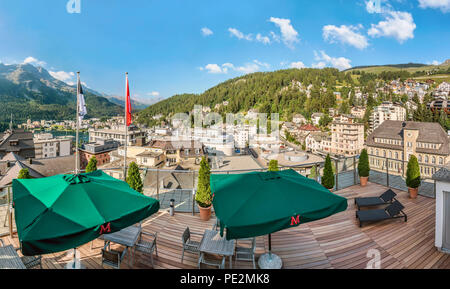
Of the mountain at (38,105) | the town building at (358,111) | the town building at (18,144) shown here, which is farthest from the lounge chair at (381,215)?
the mountain at (38,105)

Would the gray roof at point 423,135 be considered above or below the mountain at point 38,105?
below

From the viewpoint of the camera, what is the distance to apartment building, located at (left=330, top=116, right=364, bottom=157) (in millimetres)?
65438

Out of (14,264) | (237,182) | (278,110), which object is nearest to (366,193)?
(237,182)

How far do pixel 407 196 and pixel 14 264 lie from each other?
8.82 m

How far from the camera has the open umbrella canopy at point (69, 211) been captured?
231cm

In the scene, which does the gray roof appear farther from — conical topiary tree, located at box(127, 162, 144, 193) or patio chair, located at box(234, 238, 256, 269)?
conical topiary tree, located at box(127, 162, 144, 193)

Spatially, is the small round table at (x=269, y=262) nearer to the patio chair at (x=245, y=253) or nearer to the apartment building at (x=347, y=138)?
the patio chair at (x=245, y=253)

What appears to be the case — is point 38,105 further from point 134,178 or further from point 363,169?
point 363,169

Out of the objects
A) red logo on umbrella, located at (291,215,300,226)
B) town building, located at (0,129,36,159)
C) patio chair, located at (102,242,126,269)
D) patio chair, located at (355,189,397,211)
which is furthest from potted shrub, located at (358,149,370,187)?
town building, located at (0,129,36,159)

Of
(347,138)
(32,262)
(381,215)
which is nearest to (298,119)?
(347,138)

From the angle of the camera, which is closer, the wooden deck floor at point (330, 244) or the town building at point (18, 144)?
the wooden deck floor at point (330, 244)

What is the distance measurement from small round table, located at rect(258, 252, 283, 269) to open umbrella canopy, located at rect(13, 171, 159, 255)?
1913 mm

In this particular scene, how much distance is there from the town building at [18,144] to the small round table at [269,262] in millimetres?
61634

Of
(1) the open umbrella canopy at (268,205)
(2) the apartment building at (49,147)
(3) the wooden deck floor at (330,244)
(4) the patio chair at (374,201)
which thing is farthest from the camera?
(2) the apartment building at (49,147)
